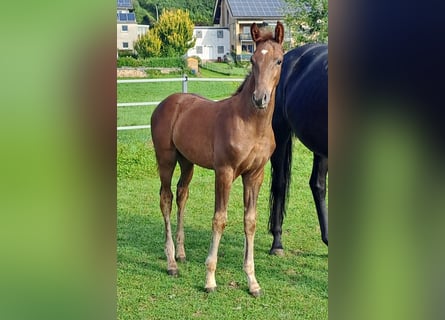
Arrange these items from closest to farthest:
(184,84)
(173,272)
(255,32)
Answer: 1. (255,32)
2. (184,84)
3. (173,272)

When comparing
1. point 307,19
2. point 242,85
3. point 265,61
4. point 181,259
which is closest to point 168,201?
point 181,259

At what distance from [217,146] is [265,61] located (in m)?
0.54

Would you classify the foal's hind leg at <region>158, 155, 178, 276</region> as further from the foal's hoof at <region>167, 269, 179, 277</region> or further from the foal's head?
the foal's head

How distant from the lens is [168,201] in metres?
2.74

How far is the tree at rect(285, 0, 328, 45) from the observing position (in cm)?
232

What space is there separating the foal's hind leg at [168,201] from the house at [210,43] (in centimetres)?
62

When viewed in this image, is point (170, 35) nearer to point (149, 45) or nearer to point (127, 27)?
point (149, 45)

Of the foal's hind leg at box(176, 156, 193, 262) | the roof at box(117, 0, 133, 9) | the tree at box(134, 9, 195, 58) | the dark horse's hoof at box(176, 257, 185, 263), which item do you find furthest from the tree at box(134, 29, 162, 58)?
the dark horse's hoof at box(176, 257, 185, 263)

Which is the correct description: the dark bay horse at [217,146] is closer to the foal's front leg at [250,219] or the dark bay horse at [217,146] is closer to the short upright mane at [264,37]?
the foal's front leg at [250,219]

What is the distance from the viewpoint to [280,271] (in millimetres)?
2736
